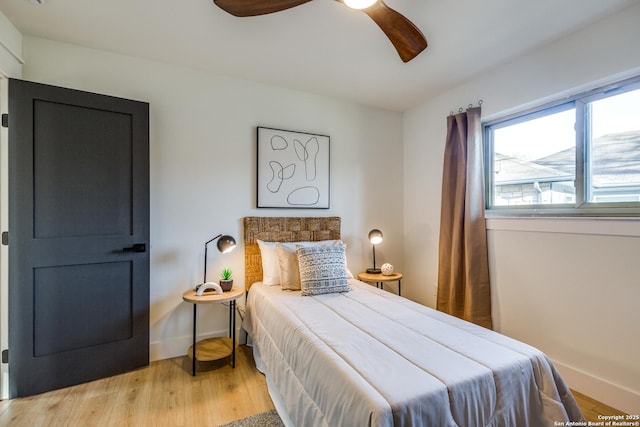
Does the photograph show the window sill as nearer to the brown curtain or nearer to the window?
the window

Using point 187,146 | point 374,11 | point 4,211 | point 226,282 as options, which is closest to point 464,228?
point 374,11

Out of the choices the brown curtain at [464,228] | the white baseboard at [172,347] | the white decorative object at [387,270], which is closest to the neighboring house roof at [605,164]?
the brown curtain at [464,228]

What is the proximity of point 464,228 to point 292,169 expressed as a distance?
69.0 inches

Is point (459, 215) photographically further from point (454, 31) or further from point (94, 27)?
point (94, 27)

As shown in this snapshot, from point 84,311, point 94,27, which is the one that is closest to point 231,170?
point 94,27

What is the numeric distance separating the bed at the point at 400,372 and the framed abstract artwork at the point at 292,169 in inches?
49.3

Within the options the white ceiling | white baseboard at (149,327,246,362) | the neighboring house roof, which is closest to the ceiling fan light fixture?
the white ceiling

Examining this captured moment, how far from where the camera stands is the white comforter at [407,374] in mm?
1106

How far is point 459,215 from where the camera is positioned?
276 cm

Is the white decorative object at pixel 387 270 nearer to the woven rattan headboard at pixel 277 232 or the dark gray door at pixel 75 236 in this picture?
the woven rattan headboard at pixel 277 232

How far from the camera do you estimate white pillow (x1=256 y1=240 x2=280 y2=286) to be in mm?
2621

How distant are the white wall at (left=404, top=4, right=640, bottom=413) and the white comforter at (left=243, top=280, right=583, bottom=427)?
33.8 inches

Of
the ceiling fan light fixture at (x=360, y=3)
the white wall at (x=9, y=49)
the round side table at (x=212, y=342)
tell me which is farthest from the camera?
the round side table at (x=212, y=342)

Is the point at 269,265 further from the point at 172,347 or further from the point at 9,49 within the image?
the point at 9,49
